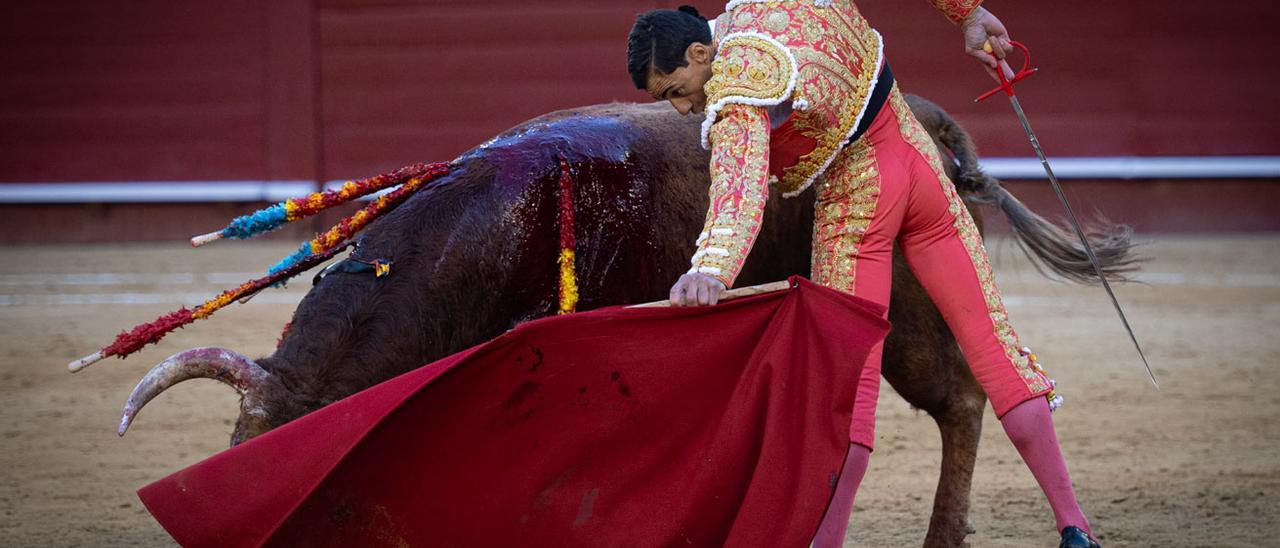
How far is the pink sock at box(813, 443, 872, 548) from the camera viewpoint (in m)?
2.34

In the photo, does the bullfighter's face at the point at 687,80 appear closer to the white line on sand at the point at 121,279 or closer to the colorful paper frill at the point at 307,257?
the colorful paper frill at the point at 307,257

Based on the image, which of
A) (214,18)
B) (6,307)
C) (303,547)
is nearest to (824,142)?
(303,547)

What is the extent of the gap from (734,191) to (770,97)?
16 cm

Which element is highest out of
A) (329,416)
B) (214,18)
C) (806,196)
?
(214,18)

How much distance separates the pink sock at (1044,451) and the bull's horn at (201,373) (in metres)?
1.20

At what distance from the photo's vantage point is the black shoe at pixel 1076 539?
7.47 ft

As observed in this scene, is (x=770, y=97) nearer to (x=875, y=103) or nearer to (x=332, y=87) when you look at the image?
(x=875, y=103)

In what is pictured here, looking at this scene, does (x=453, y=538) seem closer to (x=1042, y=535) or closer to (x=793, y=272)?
(x=793, y=272)

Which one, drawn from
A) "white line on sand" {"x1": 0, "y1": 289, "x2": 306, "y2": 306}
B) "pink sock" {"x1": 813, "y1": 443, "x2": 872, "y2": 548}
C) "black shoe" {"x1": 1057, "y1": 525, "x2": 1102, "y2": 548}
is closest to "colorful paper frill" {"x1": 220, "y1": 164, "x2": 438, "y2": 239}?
"pink sock" {"x1": 813, "y1": 443, "x2": 872, "y2": 548}

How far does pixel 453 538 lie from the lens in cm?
223

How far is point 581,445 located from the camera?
2219 mm

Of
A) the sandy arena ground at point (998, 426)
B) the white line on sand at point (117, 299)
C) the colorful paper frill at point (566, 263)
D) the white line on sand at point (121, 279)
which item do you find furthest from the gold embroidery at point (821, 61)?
the white line on sand at point (121, 279)

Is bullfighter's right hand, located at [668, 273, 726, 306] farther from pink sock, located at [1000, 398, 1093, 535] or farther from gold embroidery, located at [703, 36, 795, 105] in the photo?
pink sock, located at [1000, 398, 1093, 535]

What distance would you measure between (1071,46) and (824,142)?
6.47 m
